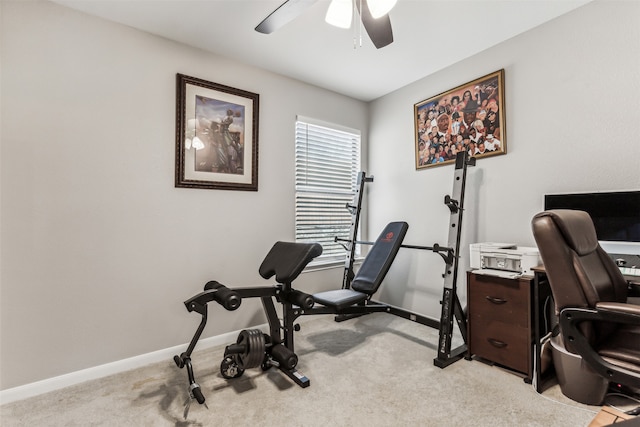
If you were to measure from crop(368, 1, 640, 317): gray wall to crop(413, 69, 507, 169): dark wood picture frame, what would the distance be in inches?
2.8

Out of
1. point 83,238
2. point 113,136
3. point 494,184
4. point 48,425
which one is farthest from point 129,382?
point 494,184

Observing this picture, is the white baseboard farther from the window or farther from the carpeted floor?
the window

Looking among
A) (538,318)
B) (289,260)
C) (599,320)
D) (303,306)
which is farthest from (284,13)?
(538,318)

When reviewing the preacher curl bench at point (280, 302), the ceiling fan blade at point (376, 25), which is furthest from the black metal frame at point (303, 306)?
the ceiling fan blade at point (376, 25)

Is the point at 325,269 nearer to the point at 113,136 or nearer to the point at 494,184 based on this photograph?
the point at 494,184

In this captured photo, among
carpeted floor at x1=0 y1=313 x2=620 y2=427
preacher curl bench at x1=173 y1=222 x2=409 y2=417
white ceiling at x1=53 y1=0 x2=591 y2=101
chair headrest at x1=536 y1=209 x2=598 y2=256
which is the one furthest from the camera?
white ceiling at x1=53 y1=0 x2=591 y2=101

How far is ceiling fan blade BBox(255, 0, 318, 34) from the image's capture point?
161 centimetres

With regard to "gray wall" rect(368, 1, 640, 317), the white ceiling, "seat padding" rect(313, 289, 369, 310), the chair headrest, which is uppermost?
the white ceiling

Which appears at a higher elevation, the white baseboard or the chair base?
the chair base

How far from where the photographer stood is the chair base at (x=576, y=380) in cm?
178

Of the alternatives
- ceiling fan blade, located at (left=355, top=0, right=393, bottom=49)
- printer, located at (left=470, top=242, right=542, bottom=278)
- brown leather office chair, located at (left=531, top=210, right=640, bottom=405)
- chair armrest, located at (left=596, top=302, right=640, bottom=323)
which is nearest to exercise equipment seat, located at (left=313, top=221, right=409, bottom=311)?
printer, located at (left=470, top=242, right=542, bottom=278)

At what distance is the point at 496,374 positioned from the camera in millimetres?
2180

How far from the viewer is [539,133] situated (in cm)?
247

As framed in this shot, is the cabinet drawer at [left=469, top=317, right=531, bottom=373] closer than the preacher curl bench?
No
